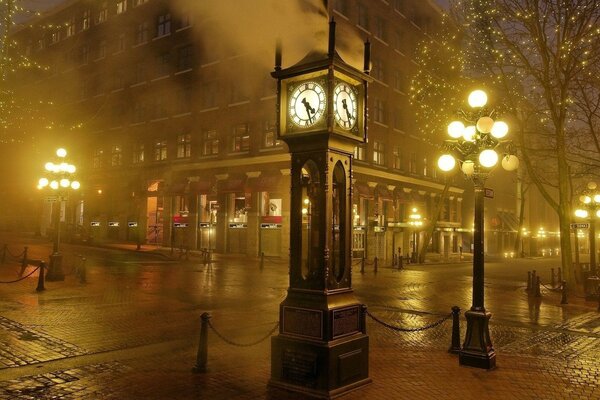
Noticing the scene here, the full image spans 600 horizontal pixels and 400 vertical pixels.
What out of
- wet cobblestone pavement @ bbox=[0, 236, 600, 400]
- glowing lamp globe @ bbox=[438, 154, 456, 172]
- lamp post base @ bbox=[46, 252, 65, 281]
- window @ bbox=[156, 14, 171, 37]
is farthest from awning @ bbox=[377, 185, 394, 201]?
glowing lamp globe @ bbox=[438, 154, 456, 172]

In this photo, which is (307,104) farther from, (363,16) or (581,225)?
(363,16)

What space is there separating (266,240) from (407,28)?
68.5 feet

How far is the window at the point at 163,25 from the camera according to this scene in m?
39.0

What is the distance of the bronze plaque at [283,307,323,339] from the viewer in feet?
19.9

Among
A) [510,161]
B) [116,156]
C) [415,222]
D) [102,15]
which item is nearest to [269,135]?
[415,222]

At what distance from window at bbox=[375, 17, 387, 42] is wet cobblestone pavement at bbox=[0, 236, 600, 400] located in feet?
79.9

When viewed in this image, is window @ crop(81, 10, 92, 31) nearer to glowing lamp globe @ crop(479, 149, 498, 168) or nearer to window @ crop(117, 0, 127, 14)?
window @ crop(117, 0, 127, 14)

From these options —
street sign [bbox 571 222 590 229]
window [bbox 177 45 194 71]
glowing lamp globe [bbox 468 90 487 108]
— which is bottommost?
street sign [bbox 571 222 590 229]

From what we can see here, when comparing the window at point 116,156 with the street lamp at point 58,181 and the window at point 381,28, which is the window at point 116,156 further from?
the street lamp at point 58,181

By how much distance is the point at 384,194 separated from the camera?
3572 cm

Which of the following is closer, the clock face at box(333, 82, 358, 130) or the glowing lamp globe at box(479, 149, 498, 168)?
the clock face at box(333, 82, 358, 130)

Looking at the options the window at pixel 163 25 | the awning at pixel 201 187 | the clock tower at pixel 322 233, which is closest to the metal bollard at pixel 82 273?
the clock tower at pixel 322 233

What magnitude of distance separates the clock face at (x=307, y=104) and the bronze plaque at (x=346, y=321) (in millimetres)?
2414

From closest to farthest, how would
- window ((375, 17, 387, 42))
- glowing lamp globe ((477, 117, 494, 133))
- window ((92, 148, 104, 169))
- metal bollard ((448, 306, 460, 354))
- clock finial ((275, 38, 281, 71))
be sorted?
1. clock finial ((275, 38, 281, 71))
2. glowing lamp globe ((477, 117, 494, 133))
3. metal bollard ((448, 306, 460, 354))
4. window ((375, 17, 387, 42))
5. window ((92, 148, 104, 169))
